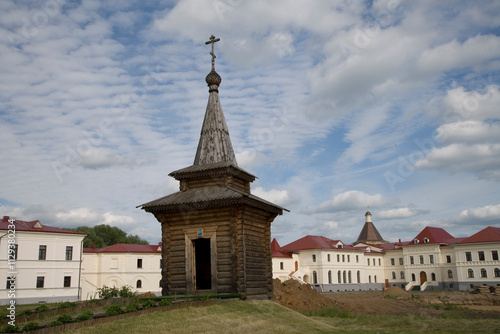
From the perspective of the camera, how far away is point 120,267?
173ft

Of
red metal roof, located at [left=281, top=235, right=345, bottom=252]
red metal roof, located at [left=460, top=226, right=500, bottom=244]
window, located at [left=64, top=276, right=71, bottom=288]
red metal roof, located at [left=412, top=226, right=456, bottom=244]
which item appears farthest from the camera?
red metal roof, located at [left=412, top=226, right=456, bottom=244]

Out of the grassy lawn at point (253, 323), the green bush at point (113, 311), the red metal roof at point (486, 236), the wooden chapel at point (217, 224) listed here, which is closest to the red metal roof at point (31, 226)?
the wooden chapel at point (217, 224)

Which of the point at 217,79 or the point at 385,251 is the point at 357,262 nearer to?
the point at 385,251

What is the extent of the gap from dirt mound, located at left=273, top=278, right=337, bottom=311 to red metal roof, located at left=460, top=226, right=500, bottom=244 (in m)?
41.5

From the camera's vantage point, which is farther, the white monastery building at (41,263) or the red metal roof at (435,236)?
the red metal roof at (435,236)

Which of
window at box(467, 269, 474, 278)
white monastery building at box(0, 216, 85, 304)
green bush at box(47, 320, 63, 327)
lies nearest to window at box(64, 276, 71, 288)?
white monastery building at box(0, 216, 85, 304)

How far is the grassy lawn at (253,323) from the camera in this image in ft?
42.9

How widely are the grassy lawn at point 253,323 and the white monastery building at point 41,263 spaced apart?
30.2m

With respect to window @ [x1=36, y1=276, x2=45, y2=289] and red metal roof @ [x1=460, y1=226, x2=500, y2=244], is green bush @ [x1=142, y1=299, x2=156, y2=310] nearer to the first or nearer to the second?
window @ [x1=36, y1=276, x2=45, y2=289]

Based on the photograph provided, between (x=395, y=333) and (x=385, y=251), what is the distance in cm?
6718

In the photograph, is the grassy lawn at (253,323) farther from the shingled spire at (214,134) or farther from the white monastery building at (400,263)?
the white monastery building at (400,263)

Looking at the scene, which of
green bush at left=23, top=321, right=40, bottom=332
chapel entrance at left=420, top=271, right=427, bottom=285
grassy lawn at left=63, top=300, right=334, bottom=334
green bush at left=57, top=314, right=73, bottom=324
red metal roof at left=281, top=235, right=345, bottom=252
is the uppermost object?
red metal roof at left=281, top=235, right=345, bottom=252

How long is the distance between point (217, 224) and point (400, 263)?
2657 inches

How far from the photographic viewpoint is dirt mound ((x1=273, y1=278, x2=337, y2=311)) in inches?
1102
